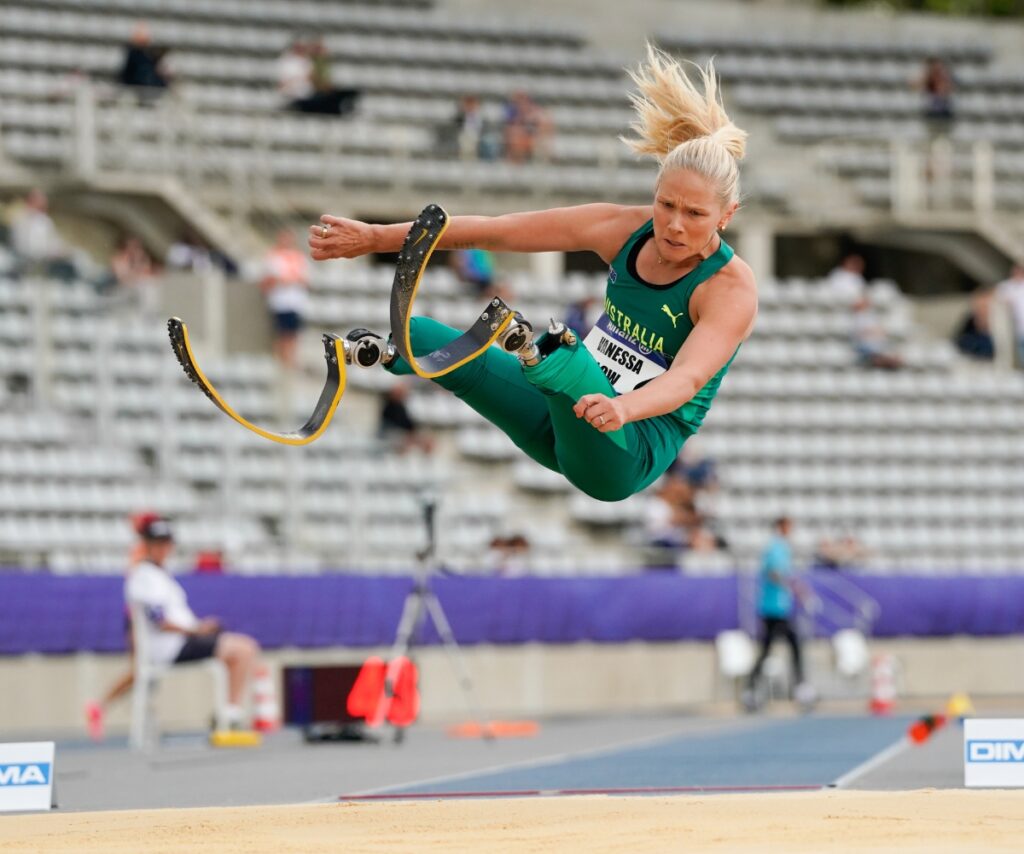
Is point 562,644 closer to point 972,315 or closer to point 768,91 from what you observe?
point 972,315

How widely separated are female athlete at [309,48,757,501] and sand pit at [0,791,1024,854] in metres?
1.30

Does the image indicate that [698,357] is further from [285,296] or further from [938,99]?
[938,99]

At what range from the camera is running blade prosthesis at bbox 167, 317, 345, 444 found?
7.75 meters

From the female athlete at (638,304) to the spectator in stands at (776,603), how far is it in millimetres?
10361

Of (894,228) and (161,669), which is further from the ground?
(894,228)

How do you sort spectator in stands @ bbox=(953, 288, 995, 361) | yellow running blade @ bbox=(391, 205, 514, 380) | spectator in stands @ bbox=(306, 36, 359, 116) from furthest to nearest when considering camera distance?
spectator in stands @ bbox=(953, 288, 995, 361)
spectator in stands @ bbox=(306, 36, 359, 116)
yellow running blade @ bbox=(391, 205, 514, 380)

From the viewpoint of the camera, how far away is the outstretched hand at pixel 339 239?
7.95 meters

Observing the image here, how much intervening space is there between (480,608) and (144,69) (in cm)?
766

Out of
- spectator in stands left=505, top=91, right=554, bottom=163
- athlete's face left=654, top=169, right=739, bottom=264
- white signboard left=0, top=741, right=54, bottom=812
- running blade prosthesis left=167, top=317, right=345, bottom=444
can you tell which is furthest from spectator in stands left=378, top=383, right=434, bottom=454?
athlete's face left=654, top=169, right=739, bottom=264

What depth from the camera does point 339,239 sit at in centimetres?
796

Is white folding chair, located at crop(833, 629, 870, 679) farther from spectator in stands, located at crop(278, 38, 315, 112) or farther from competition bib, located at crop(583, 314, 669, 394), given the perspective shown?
competition bib, located at crop(583, 314, 669, 394)

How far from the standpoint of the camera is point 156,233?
22.9 metres

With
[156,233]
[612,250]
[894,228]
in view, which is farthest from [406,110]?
[612,250]

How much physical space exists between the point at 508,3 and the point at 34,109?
936cm
